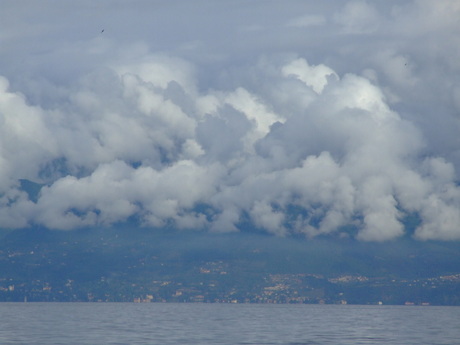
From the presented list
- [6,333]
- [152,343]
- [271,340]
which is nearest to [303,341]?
[271,340]

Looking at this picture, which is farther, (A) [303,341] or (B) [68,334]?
(B) [68,334]

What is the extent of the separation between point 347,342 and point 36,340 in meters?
69.2

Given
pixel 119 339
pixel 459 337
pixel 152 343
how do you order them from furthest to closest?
1. pixel 459 337
2. pixel 119 339
3. pixel 152 343

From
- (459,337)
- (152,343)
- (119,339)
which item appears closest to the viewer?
(152,343)

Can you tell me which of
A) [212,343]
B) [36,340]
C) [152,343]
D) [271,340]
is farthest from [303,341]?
[36,340]

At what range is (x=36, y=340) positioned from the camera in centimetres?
17200

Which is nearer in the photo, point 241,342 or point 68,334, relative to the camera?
point 241,342

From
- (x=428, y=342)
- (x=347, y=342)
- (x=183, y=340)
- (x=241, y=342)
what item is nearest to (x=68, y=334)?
(x=183, y=340)

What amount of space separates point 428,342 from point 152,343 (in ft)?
211

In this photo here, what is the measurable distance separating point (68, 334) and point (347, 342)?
70606mm

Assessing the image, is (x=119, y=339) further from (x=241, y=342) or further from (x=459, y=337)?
(x=459, y=337)

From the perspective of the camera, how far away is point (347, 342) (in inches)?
6777

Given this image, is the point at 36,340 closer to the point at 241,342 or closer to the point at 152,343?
the point at 152,343

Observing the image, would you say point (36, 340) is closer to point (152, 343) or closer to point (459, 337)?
point (152, 343)
